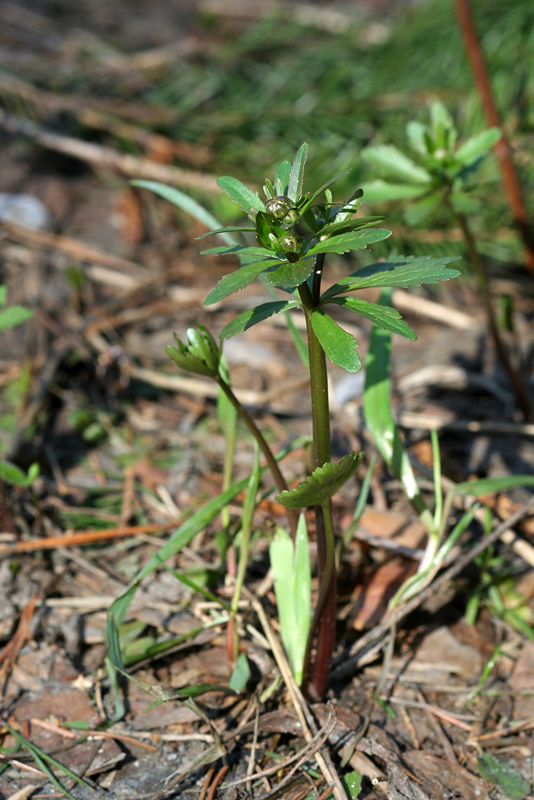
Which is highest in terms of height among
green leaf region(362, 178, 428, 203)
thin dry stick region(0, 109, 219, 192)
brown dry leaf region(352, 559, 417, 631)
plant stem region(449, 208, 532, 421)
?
thin dry stick region(0, 109, 219, 192)

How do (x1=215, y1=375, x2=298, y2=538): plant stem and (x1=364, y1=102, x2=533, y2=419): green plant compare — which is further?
(x1=364, y1=102, x2=533, y2=419): green plant

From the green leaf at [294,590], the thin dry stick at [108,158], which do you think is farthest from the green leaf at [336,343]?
the thin dry stick at [108,158]

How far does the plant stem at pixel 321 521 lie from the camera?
1.14m

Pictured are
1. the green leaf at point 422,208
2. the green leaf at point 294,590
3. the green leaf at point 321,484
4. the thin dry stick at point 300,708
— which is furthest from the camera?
the green leaf at point 422,208

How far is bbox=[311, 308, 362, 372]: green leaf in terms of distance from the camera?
39.8 inches

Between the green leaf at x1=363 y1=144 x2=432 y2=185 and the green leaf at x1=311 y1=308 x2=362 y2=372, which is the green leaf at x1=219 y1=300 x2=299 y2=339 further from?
the green leaf at x1=363 y1=144 x2=432 y2=185

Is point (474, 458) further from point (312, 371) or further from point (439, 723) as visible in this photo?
point (312, 371)

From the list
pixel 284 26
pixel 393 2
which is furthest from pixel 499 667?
pixel 393 2

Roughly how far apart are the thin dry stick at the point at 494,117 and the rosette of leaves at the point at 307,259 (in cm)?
140

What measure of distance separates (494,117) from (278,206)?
5.11 feet

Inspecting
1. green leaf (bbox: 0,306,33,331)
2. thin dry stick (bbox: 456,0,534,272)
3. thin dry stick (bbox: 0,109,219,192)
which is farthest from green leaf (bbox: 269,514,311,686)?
thin dry stick (bbox: 0,109,219,192)

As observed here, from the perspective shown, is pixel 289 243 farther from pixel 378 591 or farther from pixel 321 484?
pixel 378 591

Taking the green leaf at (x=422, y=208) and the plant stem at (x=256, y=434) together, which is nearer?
the plant stem at (x=256, y=434)

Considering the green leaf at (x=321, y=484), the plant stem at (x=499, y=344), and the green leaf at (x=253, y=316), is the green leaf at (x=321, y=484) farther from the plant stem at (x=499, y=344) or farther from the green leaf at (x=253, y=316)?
the plant stem at (x=499, y=344)
